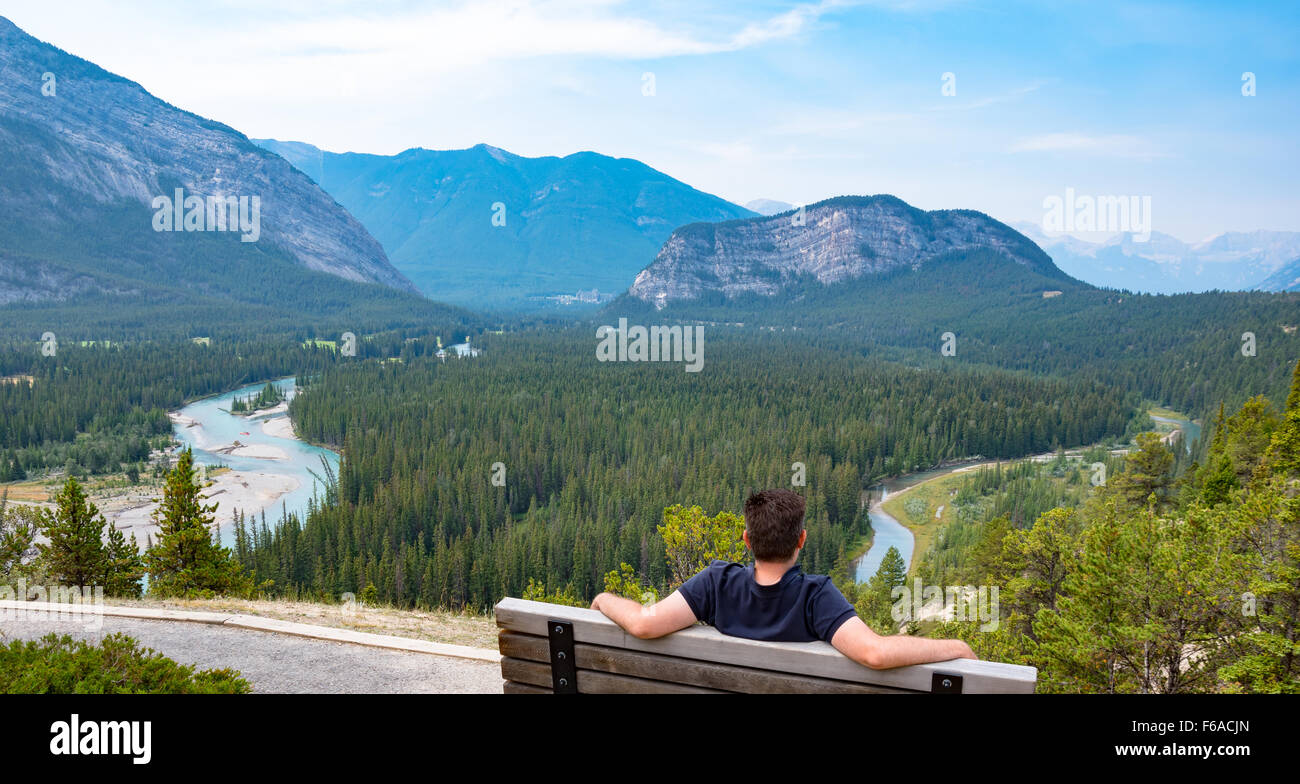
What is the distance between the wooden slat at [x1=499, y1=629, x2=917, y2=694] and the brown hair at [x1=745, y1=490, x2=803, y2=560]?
889 mm

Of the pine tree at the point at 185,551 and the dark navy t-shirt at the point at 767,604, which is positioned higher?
the dark navy t-shirt at the point at 767,604

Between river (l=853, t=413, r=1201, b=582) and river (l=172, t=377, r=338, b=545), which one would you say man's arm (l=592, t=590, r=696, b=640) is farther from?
river (l=172, t=377, r=338, b=545)

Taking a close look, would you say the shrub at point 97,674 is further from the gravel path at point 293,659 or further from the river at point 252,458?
the river at point 252,458

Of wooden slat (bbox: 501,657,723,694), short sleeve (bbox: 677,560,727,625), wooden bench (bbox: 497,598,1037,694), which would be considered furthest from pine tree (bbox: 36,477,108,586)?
short sleeve (bbox: 677,560,727,625)

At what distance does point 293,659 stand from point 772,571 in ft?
34.0

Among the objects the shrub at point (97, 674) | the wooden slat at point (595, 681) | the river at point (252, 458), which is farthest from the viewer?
the river at point (252, 458)

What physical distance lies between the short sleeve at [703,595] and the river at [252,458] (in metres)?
62.3

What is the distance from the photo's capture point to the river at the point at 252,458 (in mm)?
74875

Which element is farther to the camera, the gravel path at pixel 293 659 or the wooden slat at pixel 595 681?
the gravel path at pixel 293 659

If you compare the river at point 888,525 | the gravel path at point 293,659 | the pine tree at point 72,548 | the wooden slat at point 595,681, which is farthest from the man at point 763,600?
the river at point 888,525

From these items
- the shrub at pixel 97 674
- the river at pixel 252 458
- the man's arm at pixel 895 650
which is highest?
the man's arm at pixel 895 650

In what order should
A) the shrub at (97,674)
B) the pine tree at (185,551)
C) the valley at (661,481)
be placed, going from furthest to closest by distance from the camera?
the pine tree at (185,551) < the valley at (661,481) < the shrub at (97,674)

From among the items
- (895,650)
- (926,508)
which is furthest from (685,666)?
(926,508)
